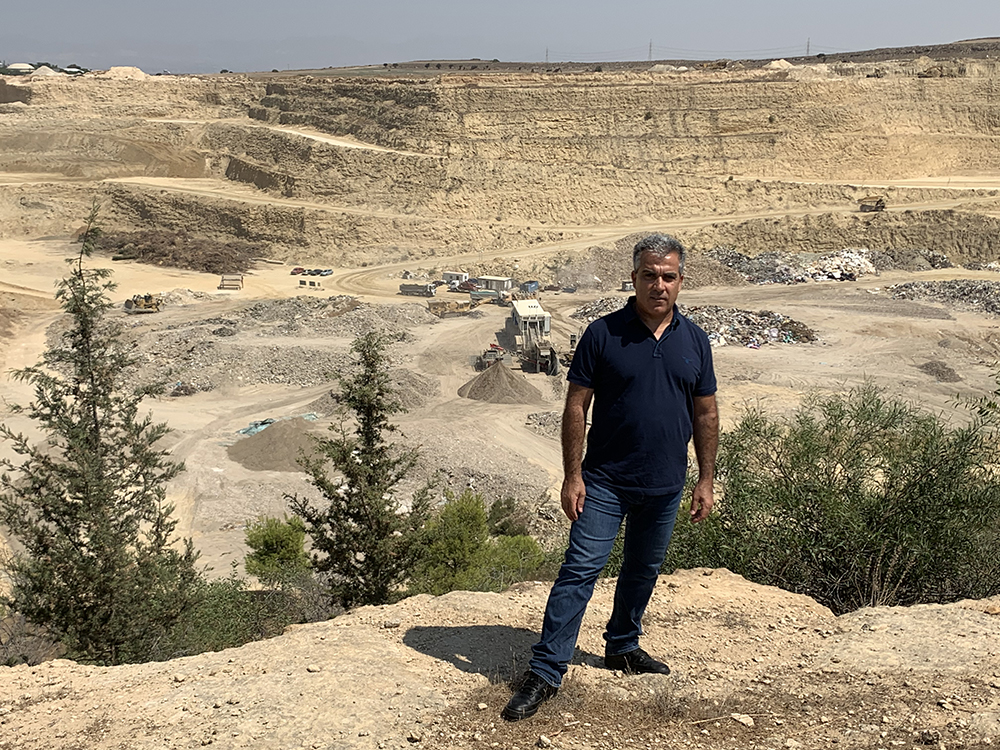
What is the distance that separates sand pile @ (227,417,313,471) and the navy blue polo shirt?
1646 cm

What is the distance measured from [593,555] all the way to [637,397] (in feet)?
2.84

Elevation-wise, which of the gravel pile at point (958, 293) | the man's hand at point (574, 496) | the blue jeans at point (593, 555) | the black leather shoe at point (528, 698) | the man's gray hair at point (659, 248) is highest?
the man's gray hair at point (659, 248)

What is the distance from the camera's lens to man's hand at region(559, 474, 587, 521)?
4.57 m

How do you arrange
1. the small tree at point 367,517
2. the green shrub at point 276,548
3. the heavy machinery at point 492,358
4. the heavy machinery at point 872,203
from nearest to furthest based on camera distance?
1. the small tree at point 367,517
2. the green shrub at point 276,548
3. the heavy machinery at point 492,358
4. the heavy machinery at point 872,203

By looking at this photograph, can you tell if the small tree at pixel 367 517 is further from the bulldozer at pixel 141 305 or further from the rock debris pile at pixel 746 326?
the bulldozer at pixel 141 305

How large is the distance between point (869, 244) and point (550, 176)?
15.4 metres

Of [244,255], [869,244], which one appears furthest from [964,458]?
[244,255]

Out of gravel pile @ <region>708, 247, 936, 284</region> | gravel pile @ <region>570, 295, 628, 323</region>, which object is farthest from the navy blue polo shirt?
gravel pile @ <region>708, 247, 936, 284</region>

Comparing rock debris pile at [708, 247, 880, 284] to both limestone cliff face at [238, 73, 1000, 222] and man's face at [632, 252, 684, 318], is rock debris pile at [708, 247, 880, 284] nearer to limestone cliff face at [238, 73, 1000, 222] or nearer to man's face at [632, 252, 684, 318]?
Answer: limestone cliff face at [238, 73, 1000, 222]

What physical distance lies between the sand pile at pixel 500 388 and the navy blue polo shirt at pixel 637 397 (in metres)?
19.4

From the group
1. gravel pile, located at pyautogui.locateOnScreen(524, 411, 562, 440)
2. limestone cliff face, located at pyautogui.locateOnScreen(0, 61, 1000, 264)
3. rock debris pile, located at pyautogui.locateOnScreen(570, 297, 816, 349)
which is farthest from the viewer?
limestone cliff face, located at pyautogui.locateOnScreen(0, 61, 1000, 264)

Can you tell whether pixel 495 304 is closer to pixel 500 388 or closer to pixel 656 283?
pixel 500 388

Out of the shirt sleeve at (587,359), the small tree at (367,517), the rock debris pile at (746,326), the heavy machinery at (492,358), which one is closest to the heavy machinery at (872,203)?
the rock debris pile at (746,326)

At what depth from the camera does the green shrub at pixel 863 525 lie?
684cm
